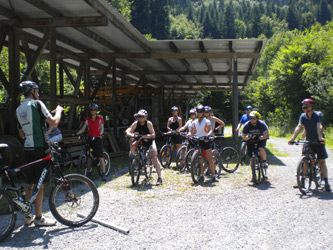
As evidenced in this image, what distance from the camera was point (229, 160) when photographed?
9648 millimetres

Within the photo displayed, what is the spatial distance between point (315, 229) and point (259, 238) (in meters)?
0.98

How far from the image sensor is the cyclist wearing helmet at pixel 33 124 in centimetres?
464

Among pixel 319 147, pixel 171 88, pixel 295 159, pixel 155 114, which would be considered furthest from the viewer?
pixel 171 88

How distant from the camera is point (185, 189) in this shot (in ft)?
23.9

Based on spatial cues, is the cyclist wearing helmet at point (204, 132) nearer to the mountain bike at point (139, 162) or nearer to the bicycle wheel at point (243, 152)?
the mountain bike at point (139, 162)

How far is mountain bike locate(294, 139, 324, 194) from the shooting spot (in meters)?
6.83

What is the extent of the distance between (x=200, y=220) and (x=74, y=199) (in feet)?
6.51

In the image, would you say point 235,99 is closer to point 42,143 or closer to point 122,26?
point 122,26

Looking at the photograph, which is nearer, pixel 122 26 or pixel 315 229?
pixel 315 229

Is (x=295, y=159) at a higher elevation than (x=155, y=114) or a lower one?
lower

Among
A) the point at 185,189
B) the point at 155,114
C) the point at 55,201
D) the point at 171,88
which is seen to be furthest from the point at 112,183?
the point at 171,88

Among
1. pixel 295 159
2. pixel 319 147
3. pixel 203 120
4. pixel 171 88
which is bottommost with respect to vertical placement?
pixel 295 159

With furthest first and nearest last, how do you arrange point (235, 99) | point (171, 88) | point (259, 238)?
1. point (171, 88)
2. point (235, 99)
3. point (259, 238)

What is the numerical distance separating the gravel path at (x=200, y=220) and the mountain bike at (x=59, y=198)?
0.55 ft
